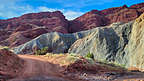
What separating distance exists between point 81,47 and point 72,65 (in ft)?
111

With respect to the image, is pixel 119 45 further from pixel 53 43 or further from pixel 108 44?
pixel 53 43

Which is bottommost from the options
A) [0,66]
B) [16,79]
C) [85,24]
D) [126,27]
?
[16,79]

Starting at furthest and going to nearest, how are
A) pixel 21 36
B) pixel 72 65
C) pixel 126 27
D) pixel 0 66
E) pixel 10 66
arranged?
pixel 21 36 → pixel 126 27 → pixel 72 65 → pixel 10 66 → pixel 0 66

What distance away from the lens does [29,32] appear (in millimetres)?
73938

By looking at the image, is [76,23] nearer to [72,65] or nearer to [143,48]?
[143,48]

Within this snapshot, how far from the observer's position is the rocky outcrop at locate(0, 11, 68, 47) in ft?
226

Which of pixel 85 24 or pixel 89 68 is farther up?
pixel 85 24

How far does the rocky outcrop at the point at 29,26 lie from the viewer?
6884 cm

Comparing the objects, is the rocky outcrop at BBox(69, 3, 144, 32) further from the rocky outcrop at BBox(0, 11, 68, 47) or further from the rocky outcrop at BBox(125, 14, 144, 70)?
the rocky outcrop at BBox(125, 14, 144, 70)

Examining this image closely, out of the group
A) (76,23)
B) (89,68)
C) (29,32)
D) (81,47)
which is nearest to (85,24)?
→ (76,23)

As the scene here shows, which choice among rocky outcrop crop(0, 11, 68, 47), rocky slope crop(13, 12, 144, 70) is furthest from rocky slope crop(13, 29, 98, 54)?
rocky outcrop crop(0, 11, 68, 47)

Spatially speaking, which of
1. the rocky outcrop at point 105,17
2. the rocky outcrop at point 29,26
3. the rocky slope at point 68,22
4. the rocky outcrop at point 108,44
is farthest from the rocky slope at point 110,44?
the rocky outcrop at point 105,17

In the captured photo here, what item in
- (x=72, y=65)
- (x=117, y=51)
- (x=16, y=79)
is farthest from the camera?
(x=117, y=51)

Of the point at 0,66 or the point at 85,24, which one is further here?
the point at 85,24
